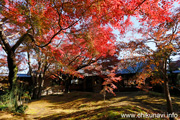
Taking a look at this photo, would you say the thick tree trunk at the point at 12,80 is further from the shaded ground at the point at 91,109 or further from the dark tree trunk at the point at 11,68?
the shaded ground at the point at 91,109

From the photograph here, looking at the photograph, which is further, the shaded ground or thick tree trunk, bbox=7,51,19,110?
thick tree trunk, bbox=7,51,19,110

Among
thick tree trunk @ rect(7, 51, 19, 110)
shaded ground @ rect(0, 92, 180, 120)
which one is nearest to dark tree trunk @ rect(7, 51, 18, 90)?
thick tree trunk @ rect(7, 51, 19, 110)

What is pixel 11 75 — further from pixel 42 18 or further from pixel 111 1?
pixel 111 1

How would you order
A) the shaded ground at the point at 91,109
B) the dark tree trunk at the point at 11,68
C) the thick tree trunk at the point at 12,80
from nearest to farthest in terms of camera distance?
the shaded ground at the point at 91,109, the thick tree trunk at the point at 12,80, the dark tree trunk at the point at 11,68

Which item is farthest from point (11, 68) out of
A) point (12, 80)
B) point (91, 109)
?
point (91, 109)

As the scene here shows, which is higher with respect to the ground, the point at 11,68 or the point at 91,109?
the point at 11,68

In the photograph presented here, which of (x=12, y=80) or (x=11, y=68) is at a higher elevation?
(x=11, y=68)

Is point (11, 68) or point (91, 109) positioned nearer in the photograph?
point (11, 68)

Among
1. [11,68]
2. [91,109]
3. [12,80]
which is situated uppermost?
[11,68]

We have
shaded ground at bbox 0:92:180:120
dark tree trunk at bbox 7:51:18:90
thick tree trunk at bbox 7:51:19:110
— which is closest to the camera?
shaded ground at bbox 0:92:180:120

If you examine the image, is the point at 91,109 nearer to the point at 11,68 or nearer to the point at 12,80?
the point at 12,80

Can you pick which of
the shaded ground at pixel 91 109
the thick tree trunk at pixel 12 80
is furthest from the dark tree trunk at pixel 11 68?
the shaded ground at pixel 91 109

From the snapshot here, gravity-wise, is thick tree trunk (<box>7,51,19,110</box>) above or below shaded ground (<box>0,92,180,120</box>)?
above

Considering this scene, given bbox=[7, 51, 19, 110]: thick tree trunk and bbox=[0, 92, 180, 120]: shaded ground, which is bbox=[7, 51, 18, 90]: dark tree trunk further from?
bbox=[0, 92, 180, 120]: shaded ground
